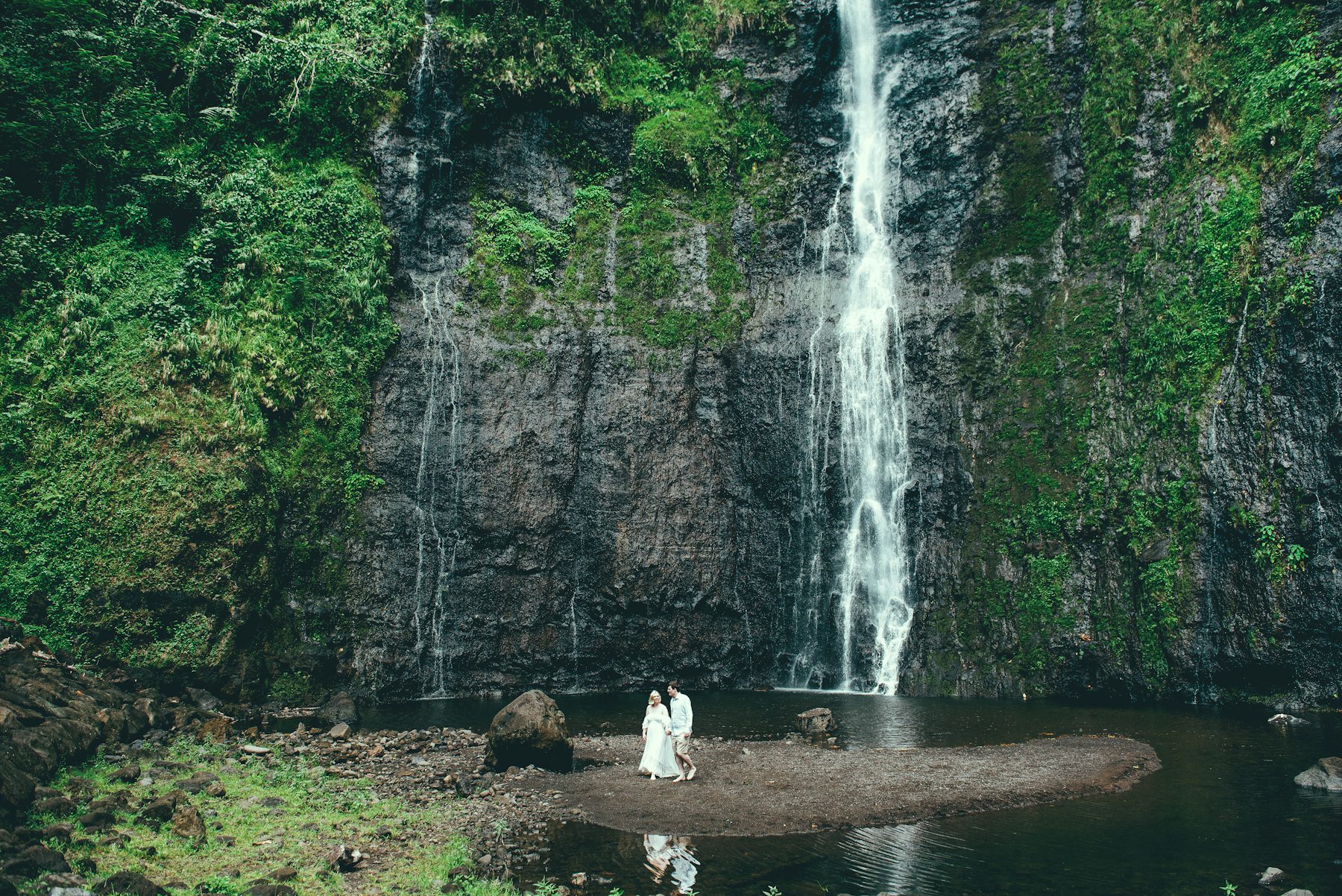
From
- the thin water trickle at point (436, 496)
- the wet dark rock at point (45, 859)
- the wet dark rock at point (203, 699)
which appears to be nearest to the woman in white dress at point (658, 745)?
the wet dark rock at point (45, 859)

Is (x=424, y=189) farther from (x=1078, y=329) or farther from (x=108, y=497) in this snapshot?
(x=1078, y=329)

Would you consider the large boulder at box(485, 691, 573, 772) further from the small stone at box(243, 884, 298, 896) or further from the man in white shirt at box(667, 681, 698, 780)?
the small stone at box(243, 884, 298, 896)

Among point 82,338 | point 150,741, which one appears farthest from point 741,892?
point 82,338

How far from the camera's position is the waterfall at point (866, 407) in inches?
908

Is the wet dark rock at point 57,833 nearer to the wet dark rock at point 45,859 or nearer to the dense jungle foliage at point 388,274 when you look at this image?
the wet dark rock at point 45,859

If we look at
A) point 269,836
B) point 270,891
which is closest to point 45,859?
point 270,891

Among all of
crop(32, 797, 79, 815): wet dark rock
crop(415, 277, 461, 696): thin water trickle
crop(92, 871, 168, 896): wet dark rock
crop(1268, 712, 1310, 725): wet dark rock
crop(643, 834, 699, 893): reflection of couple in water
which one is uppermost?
crop(415, 277, 461, 696): thin water trickle

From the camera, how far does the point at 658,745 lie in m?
12.6

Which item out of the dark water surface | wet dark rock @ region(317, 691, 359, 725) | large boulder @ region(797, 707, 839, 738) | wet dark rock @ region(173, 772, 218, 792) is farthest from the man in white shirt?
wet dark rock @ region(317, 691, 359, 725)

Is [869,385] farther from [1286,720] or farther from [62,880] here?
[62,880]

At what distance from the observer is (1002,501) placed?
22656 millimetres

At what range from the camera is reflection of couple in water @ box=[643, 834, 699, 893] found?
836 centimetres

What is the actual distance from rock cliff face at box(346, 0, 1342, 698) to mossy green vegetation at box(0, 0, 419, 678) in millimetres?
1607

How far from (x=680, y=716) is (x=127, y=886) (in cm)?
780
